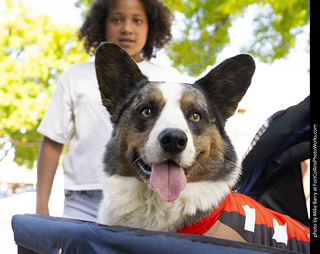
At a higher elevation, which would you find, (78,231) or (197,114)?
(197,114)

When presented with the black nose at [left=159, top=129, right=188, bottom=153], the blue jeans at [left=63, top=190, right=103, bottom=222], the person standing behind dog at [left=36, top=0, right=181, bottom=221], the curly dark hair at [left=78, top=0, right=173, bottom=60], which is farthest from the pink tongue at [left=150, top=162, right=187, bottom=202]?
the curly dark hair at [left=78, top=0, right=173, bottom=60]

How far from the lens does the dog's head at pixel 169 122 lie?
185cm

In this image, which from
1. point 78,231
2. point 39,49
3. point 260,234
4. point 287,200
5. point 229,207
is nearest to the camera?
point 78,231

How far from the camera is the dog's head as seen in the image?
1.85m

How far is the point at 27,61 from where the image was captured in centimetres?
1408

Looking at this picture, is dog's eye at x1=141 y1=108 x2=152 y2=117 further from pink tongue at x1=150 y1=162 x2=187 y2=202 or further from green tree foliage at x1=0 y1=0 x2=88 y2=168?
green tree foliage at x1=0 y1=0 x2=88 y2=168

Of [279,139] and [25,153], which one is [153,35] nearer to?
[279,139]

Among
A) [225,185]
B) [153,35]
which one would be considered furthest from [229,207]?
[153,35]

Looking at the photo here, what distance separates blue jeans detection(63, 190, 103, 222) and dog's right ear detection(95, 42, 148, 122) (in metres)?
0.70

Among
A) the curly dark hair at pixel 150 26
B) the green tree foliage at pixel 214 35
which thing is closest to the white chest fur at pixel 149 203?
the curly dark hair at pixel 150 26

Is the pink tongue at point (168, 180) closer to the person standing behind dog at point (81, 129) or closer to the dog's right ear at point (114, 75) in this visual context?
the dog's right ear at point (114, 75)

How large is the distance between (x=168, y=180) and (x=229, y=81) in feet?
2.73
